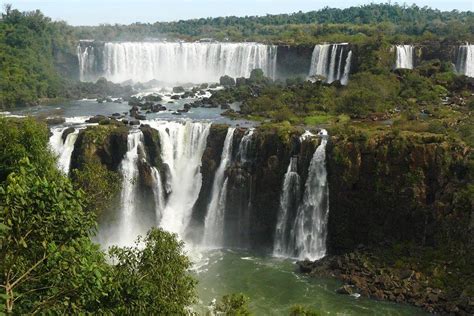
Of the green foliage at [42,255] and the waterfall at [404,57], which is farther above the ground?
the waterfall at [404,57]

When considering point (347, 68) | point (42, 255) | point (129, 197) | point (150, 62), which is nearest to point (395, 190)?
point (129, 197)

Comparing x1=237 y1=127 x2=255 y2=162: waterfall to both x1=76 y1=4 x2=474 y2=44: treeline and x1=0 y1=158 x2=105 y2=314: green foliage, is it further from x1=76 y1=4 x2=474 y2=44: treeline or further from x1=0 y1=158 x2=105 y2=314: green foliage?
x1=76 y1=4 x2=474 y2=44: treeline

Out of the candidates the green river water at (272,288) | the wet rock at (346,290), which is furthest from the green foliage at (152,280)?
the wet rock at (346,290)

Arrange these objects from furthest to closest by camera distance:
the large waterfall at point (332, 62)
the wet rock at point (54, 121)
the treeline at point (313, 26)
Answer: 1. the treeline at point (313, 26)
2. the large waterfall at point (332, 62)
3. the wet rock at point (54, 121)

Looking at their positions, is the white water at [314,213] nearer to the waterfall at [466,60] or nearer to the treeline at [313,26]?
the waterfall at [466,60]

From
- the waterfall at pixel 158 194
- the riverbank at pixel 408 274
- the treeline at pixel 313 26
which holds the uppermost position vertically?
the treeline at pixel 313 26

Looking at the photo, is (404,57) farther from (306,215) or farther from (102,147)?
(102,147)

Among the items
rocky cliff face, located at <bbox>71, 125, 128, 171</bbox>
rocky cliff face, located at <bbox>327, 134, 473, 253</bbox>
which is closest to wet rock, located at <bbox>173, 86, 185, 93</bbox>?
rocky cliff face, located at <bbox>71, 125, 128, 171</bbox>
